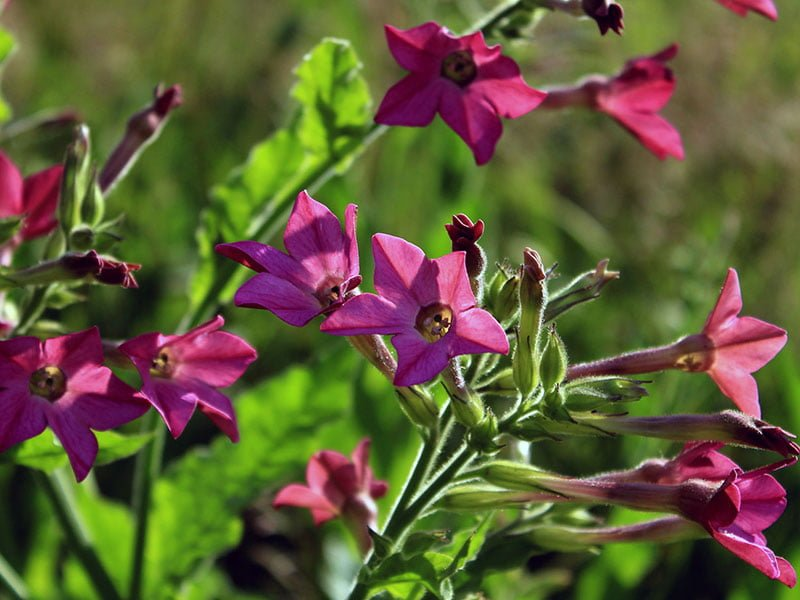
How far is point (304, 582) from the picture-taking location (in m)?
2.63

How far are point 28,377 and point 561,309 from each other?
23.8 inches

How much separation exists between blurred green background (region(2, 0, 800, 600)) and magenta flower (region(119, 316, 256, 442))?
3.36ft

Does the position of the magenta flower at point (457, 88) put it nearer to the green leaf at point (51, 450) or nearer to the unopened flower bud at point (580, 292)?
the unopened flower bud at point (580, 292)

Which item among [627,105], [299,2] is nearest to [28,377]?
[627,105]

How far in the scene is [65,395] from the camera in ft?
3.79

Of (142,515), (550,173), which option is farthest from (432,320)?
(550,173)

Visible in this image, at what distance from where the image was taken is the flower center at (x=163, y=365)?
123 cm

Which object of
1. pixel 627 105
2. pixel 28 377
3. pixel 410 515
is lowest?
pixel 410 515

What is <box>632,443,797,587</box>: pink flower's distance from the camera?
3.50 feet

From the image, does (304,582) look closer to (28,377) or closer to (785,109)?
(28,377)

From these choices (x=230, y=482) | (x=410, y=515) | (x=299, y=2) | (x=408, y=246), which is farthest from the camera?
(x=299, y=2)

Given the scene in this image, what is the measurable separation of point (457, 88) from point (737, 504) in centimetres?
60

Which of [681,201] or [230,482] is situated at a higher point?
[230,482]

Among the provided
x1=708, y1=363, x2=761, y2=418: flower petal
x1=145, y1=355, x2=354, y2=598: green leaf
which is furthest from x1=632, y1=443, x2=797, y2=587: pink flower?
Result: x1=145, y1=355, x2=354, y2=598: green leaf
